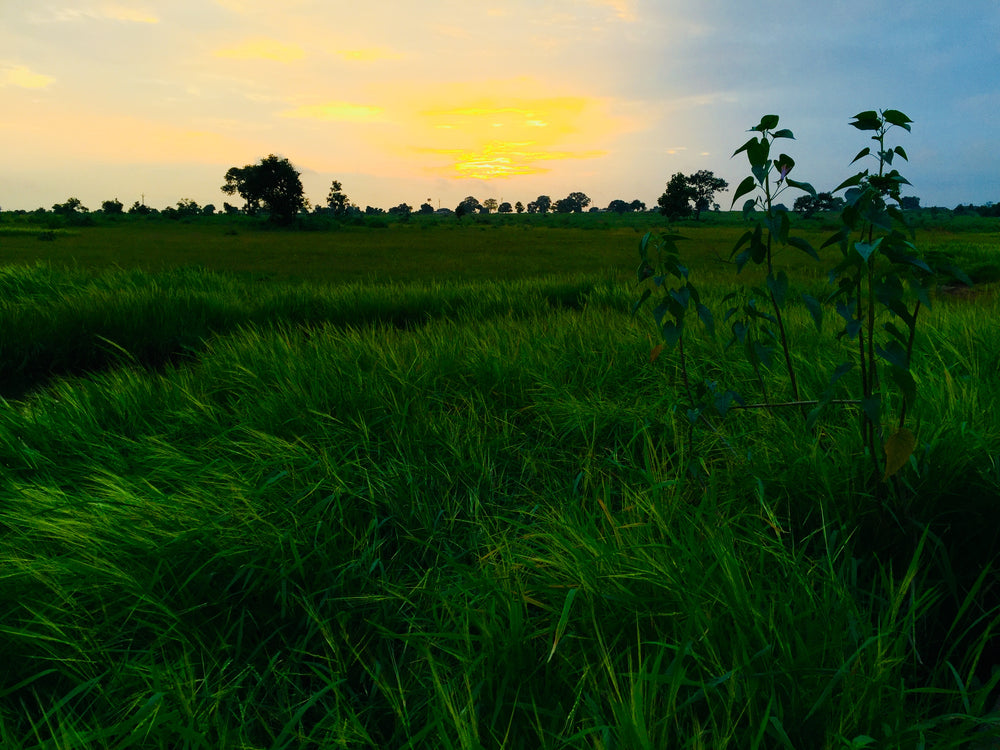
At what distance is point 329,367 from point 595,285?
4331 mm

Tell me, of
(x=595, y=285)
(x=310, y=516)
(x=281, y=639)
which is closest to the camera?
(x=281, y=639)

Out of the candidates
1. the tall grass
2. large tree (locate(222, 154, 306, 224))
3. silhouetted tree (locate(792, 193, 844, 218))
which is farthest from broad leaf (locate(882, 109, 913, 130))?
large tree (locate(222, 154, 306, 224))

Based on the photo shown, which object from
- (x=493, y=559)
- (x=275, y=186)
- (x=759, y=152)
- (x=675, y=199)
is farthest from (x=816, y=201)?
(x=675, y=199)

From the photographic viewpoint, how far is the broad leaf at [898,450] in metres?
1.50

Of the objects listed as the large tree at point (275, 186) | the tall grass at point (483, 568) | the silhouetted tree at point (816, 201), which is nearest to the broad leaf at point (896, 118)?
the silhouetted tree at point (816, 201)

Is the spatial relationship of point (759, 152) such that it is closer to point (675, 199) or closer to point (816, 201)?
point (816, 201)

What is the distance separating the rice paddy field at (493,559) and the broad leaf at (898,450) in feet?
0.86

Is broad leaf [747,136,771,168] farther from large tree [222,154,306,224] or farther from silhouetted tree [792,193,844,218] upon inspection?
large tree [222,154,306,224]

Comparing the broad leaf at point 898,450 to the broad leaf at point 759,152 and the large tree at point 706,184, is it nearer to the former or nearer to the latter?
the broad leaf at point 759,152

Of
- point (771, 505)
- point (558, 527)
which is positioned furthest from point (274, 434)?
point (771, 505)

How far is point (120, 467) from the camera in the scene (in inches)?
98.7

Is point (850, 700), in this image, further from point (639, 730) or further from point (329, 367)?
point (329, 367)

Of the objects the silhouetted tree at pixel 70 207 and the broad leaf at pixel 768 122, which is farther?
the silhouetted tree at pixel 70 207

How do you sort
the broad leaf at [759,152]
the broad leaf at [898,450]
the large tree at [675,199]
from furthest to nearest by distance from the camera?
the large tree at [675,199] < the broad leaf at [759,152] < the broad leaf at [898,450]
